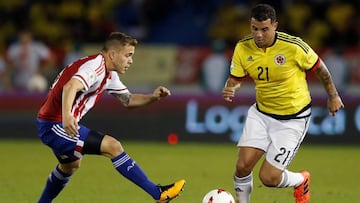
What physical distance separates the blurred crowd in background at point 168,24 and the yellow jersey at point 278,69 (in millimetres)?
9477

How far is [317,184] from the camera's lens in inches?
413

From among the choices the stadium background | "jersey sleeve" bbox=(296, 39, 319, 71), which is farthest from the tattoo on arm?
the stadium background

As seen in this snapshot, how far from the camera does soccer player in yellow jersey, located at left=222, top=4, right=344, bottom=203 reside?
8.09 meters

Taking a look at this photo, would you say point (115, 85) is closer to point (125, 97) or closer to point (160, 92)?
point (125, 97)

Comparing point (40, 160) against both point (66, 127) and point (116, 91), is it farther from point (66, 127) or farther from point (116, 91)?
point (66, 127)

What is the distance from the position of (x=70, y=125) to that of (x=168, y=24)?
579 inches

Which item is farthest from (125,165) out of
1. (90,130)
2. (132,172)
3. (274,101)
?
(274,101)

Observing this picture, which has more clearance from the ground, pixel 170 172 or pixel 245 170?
pixel 245 170

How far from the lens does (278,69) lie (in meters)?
8.11

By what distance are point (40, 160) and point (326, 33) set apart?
8.50 meters

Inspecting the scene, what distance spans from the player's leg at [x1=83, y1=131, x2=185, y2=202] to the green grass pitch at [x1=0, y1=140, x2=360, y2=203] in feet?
4.14

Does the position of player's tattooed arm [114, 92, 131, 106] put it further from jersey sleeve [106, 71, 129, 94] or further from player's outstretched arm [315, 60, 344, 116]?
player's outstretched arm [315, 60, 344, 116]

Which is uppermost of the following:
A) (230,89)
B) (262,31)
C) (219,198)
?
(262,31)

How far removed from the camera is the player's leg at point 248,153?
8055mm
